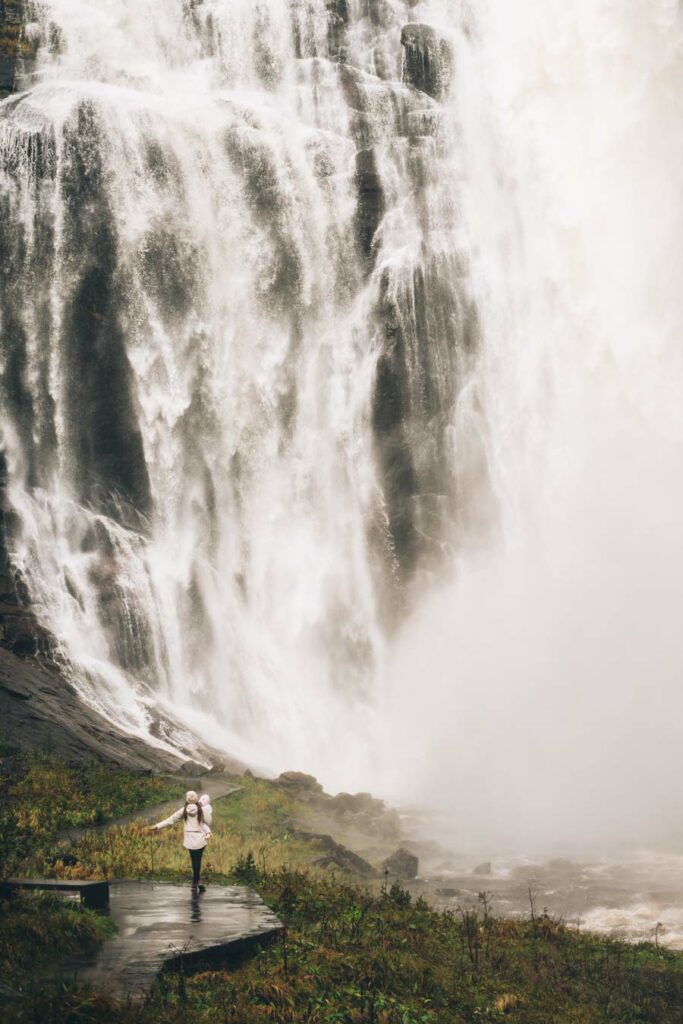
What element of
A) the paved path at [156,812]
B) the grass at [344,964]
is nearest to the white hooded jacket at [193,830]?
the grass at [344,964]

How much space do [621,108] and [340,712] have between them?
126ft

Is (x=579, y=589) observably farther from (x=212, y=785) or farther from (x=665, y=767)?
(x=212, y=785)

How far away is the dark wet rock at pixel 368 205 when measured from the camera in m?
49.2

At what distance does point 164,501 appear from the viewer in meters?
43.8

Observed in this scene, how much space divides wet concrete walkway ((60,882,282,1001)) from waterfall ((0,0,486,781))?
23715 mm

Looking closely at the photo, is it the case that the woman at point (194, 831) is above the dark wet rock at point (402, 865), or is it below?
above

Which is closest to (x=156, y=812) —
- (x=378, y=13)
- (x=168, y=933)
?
(x=168, y=933)

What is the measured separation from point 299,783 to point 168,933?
19.3 m

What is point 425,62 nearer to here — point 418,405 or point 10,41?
point 418,405

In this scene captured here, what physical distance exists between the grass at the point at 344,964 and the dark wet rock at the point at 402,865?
3067 mm

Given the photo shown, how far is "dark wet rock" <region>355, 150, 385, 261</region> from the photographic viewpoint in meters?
49.2

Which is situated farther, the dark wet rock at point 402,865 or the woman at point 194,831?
the dark wet rock at point 402,865

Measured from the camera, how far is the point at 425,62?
5597 centimetres

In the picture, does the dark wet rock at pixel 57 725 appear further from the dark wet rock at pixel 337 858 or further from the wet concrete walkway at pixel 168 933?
the wet concrete walkway at pixel 168 933
